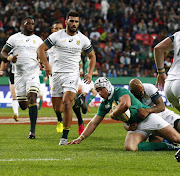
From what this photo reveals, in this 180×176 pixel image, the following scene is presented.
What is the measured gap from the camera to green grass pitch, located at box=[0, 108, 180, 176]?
17.5 feet

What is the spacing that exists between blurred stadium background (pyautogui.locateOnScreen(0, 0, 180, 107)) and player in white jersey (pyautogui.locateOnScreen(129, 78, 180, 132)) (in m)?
13.3

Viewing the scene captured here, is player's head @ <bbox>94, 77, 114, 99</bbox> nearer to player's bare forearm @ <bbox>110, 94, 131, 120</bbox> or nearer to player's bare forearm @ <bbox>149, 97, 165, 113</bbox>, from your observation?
player's bare forearm @ <bbox>110, 94, 131, 120</bbox>

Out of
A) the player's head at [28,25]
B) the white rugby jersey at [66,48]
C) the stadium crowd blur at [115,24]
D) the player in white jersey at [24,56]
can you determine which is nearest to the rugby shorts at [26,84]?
the player in white jersey at [24,56]

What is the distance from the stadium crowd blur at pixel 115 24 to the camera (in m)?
23.9

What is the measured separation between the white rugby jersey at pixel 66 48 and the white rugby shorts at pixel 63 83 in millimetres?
97

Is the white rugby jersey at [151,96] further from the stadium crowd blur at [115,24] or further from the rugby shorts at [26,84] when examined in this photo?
the stadium crowd blur at [115,24]

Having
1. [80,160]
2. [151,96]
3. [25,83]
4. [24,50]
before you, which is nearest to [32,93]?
[25,83]

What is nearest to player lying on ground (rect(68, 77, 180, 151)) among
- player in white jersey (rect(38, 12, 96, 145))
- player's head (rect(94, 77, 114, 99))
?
player's head (rect(94, 77, 114, 99))

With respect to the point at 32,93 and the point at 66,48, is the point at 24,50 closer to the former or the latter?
the point at 32,93

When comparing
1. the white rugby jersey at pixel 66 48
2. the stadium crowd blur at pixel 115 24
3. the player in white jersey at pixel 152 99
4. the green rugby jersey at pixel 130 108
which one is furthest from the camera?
the stadium crowd blur at pixel 115 24

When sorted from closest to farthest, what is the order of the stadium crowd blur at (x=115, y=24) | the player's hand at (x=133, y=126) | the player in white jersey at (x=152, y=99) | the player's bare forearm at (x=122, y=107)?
the player's bare forearm at (x=122, y=107)
the player's hand at (x=133, y=126)
the player in white jersey at (x=152, y=99)
the stadium crowd blur at (x=115, y=24)

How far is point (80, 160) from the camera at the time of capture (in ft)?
20.3

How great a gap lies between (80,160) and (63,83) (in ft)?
9.29

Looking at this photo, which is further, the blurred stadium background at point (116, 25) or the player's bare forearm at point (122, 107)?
the blurred stadium background at point (116, 25)
